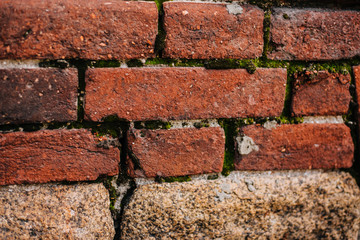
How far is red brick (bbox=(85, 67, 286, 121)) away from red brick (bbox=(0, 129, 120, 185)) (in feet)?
0.19

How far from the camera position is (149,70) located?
0.51 metres

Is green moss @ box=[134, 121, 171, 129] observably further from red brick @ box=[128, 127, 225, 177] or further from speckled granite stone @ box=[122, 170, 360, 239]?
speckled granite stone @ box=[122, 170, 360, 239]

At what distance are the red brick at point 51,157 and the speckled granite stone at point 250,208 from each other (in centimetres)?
10

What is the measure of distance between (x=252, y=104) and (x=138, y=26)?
0.26 metres

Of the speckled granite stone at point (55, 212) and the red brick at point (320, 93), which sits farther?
the red brick at point (320, 93)

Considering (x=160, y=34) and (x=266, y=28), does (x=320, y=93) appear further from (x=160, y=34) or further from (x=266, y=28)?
(x=160, y=34)

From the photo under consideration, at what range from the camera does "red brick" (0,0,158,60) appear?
45cm

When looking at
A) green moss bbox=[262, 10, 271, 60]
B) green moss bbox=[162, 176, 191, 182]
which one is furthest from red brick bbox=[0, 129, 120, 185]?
green moss bbox=[262, 10, 271, 60]

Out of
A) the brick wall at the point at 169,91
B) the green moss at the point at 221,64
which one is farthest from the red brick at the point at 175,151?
the green moss at the point at 221,64

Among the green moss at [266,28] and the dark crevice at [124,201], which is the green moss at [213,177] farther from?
the green moss at [266,28]

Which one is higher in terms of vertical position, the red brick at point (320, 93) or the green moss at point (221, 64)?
the green moss at point (221, 64)

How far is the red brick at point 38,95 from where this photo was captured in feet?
1.52

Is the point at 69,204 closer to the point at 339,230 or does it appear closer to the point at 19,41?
the point at 19,41

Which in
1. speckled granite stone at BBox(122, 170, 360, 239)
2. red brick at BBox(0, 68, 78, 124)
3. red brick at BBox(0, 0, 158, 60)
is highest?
red brick at BBox(0, 0, 158, 60)
